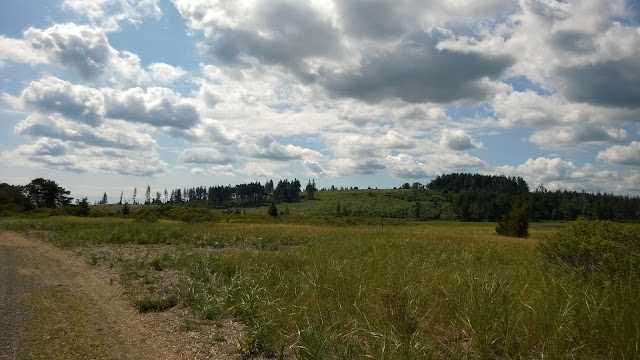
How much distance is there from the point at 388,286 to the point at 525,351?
140 inches

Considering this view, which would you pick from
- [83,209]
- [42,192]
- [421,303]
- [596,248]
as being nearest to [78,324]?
[421,303]

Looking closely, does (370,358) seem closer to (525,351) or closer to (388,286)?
(525,351)

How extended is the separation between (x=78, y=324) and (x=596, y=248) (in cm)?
1097

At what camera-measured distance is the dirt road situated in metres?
5.98

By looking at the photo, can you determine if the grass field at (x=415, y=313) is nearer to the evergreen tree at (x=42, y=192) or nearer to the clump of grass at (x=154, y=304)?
the clump of grass at (x=154, y=304)

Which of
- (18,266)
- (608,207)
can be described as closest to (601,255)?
(18,266)

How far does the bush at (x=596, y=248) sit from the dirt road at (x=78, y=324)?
26.2 feet

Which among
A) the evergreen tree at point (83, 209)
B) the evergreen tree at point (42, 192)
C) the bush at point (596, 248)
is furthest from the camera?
the evergreen tree at point (42, 192)

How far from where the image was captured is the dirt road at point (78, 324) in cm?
598

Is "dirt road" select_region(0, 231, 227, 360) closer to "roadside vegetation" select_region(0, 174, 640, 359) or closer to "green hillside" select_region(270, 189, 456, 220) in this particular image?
"roadside vegetation" select_region(0, 174, 640, 359)

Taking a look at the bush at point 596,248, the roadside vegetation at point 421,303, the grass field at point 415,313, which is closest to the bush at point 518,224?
the bush at point 596,248

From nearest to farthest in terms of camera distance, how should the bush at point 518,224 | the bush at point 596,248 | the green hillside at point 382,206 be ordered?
1. the bush at point 596,248
2. the bush at point 518,224
3. the green hillside at point 382,206

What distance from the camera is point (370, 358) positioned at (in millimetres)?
5188

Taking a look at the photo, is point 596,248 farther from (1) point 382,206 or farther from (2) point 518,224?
(1) point 382,206
